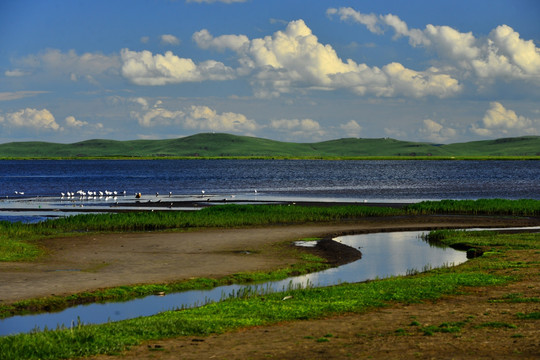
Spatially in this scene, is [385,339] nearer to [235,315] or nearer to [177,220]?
[235,315]

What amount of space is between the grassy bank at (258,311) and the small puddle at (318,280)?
2.04 metres

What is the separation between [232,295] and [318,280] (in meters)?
7.10

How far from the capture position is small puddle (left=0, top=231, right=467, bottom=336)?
25.7m

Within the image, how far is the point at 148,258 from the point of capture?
131 ft

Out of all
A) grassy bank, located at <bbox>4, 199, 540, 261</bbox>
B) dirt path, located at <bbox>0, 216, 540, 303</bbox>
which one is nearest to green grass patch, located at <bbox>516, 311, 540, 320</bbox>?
dirt path, located at <bbox>0, 216, 540, 303</bbox>

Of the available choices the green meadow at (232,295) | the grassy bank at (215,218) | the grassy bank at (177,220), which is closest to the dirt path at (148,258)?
the green meadow at (232,295)

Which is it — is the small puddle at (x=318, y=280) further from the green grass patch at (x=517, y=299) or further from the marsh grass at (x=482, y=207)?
the marsh grass at (x=482, y=207)

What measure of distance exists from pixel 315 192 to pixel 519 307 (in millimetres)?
85803

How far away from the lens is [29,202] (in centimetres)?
9056

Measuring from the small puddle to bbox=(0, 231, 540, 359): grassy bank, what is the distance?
80.2 inches

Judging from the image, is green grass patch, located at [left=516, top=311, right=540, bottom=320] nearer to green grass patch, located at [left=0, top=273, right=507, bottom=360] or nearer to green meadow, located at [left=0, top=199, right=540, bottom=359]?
green meadow, located at [left=0, top=199, right=540, bottom=359]

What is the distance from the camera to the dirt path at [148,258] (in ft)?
105

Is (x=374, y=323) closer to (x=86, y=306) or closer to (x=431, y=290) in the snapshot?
(x=431, y=290)

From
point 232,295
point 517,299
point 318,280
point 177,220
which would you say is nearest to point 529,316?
point 517,299
